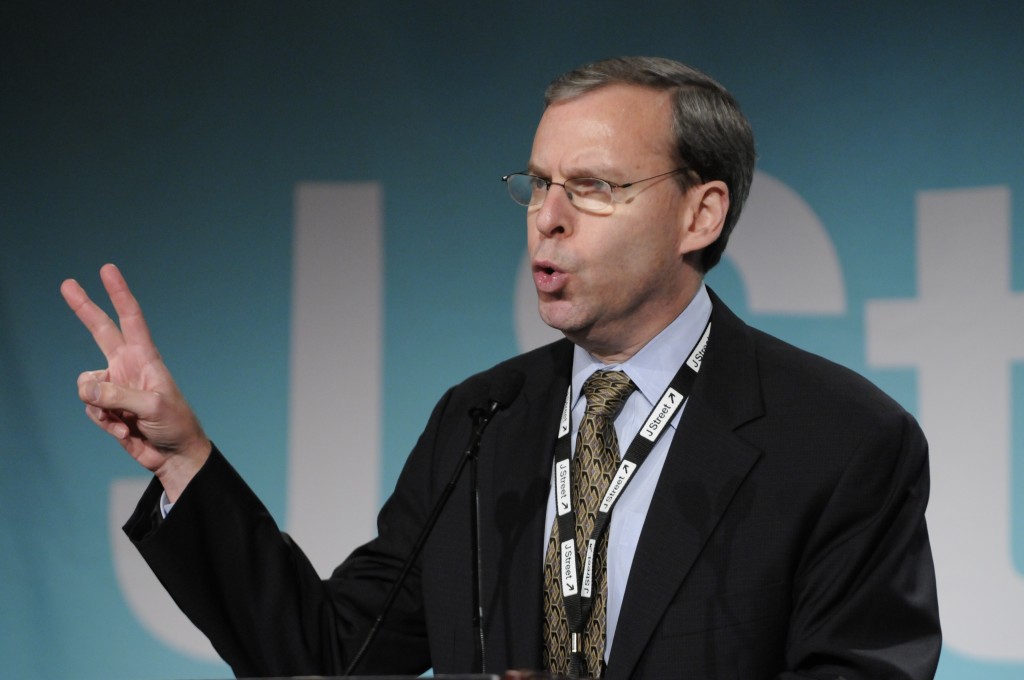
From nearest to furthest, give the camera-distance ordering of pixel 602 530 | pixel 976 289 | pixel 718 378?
pixel 602 530 < pixel 718 378 < pixel 976 289

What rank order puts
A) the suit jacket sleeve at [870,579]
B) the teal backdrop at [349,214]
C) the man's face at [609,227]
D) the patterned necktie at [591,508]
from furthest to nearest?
the teal backdrop at [349,214], the man's face at [609,227], the patterned necktie at [591,508], the suit jacket sleeve at [870,579]

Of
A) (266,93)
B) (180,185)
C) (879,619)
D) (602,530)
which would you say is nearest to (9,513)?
(180,185)

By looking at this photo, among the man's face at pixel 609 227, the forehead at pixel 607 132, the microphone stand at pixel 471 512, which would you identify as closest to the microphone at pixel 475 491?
the microphone stand at pixel 471 512

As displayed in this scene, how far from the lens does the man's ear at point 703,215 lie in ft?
7.20

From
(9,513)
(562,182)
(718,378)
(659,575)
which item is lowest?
(9,513)

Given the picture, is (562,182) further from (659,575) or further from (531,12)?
(531,12)

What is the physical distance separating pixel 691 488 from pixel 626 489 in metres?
0.13

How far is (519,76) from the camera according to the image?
142 inches

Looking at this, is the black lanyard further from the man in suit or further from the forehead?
the forehead

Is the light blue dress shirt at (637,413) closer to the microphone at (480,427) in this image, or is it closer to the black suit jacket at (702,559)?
the black suit jacket at (702,559)

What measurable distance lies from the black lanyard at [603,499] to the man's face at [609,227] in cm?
14

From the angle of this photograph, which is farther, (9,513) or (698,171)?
(9,513)

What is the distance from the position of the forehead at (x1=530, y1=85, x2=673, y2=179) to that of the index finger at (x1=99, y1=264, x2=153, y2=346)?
71 cm

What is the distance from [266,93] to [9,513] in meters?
1.47
